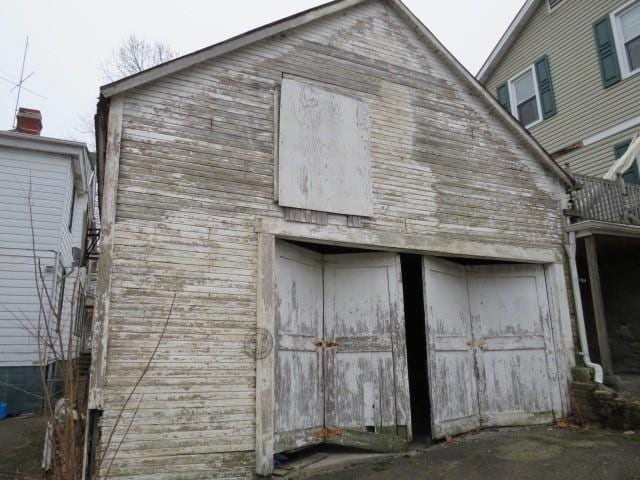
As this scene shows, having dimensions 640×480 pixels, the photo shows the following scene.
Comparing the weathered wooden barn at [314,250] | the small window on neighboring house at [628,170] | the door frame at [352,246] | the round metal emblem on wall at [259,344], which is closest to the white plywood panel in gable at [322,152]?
the weathered wooden barn at [314,250]

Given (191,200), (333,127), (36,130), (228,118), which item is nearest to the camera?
(191,200)

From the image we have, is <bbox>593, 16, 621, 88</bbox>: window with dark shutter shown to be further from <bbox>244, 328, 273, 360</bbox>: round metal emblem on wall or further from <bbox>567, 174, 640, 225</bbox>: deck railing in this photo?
<bbox>244, 328, 273, 360</bbox>: round metal emblem on wall

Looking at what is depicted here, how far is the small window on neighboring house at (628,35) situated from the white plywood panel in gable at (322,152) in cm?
821

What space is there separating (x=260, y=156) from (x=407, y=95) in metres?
3.01

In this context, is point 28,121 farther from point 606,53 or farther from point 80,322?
point 606,53

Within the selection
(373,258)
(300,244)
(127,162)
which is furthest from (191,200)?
(373,258)

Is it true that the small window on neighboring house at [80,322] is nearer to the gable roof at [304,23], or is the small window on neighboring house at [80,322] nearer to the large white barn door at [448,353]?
the gable roof at [304,23]

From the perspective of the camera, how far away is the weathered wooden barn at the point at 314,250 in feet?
18.5

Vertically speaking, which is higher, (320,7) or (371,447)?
(320,7)

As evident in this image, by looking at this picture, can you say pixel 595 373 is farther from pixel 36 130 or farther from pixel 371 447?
pixel 36 130

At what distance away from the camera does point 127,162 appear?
5930mm

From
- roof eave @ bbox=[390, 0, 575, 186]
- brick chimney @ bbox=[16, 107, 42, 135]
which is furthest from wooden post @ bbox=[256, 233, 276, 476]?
brick chimney @ bbox=[16, 107, 42, 135]

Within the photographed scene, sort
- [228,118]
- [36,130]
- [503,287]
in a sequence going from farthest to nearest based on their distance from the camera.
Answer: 1. [36,130]
2. [503,287]
3. [228,118]

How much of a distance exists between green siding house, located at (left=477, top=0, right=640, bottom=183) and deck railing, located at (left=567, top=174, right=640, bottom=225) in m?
1.84
